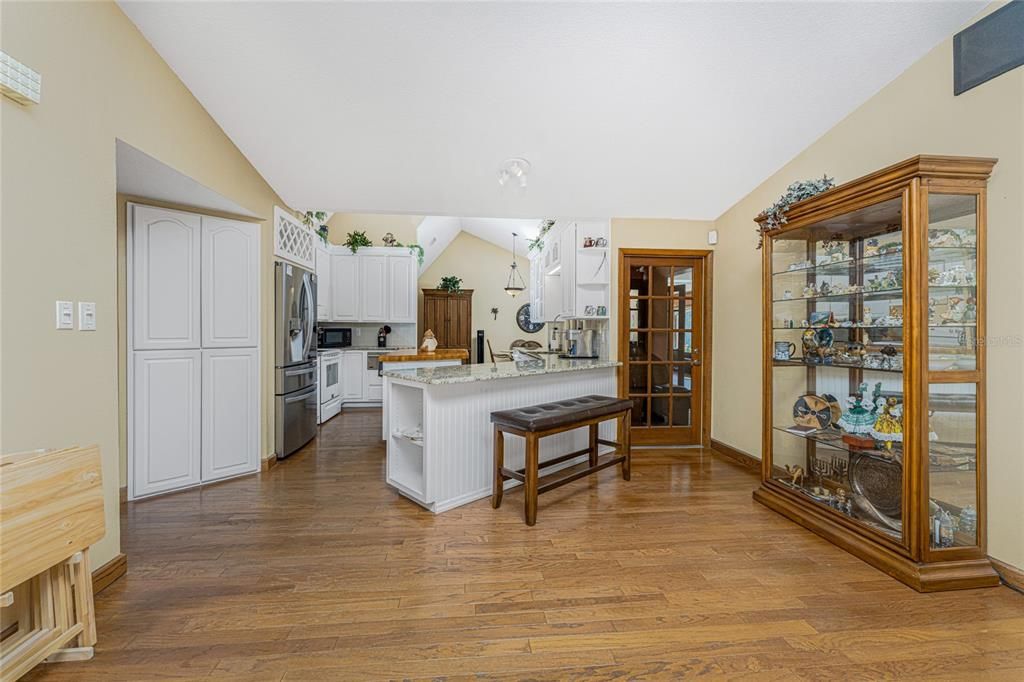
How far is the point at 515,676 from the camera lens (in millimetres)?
1530

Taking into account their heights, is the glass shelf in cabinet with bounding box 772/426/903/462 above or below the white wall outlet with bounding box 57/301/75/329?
below

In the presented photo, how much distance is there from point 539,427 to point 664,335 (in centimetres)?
222

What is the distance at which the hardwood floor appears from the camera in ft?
5.22

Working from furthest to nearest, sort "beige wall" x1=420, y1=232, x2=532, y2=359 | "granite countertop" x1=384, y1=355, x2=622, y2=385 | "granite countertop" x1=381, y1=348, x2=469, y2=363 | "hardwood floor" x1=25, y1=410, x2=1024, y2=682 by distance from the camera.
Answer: "beige wall" x1=420, y1=232, x2=532, y2=359, "granite countertop" x1=381, y1=348, x2=469, y2=363, "granite countertop" x1=384, y1=355, x2=622, y2=385, "hardwood floor" x1=25, y1=410, x2=1024, y2=682

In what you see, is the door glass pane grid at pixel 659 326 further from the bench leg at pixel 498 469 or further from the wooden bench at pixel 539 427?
the bench leg at pixel 498 469

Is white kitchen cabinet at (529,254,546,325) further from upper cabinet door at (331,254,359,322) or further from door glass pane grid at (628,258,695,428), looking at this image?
upper cabinet door at (331,254,359,322)

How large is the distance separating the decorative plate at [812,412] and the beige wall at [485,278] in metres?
7.00

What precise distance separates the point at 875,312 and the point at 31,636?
3.98 metres

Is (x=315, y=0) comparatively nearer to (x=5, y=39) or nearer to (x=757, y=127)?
(x=5, y=39)

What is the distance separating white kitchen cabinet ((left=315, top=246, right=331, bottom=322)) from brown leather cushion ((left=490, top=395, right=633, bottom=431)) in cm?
449

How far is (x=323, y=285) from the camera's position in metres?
6.63

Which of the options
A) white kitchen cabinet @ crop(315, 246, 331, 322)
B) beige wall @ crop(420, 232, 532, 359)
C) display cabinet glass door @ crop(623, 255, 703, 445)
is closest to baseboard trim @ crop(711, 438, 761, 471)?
display cabinet glass door @ crop(623, 255, 703, 445)

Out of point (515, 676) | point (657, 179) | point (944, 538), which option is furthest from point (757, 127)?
point (515, 676)

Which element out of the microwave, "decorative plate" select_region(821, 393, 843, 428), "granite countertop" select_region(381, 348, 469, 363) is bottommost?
"decorative plate" select_region(821, 393, 843, 428)
